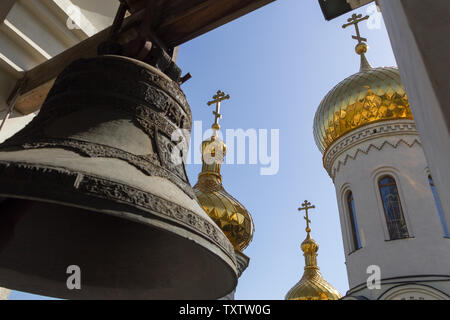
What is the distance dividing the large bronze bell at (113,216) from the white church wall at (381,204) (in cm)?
910

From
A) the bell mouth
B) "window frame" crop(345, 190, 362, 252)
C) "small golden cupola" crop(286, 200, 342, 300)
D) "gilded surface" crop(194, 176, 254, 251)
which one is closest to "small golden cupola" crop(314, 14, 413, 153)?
→ "window frame" crop(345, 190, 362, 252)

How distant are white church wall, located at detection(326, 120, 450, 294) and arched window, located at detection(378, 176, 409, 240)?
159 mm

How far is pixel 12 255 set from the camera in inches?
58.6

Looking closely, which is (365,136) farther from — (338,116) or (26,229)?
(26,229)

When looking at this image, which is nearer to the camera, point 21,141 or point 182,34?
point 21,141

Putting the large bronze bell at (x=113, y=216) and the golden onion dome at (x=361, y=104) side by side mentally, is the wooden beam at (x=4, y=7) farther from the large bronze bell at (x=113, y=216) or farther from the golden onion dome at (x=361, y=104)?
the golden onion dome at (x=361, y=104)

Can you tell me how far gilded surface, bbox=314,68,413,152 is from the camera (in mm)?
11000

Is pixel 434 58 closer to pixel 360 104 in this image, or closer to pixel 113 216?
pixel 113 216

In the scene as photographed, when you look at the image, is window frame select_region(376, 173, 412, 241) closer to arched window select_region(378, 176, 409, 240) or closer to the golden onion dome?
arched window select_region(378, 176, 409, 240)

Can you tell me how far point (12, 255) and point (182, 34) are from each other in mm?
1234

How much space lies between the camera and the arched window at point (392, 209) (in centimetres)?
990

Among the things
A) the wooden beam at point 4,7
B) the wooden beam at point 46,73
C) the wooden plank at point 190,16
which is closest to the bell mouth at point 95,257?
the wooden plank at point 190,16

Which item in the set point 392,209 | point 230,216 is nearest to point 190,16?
point 230,216
